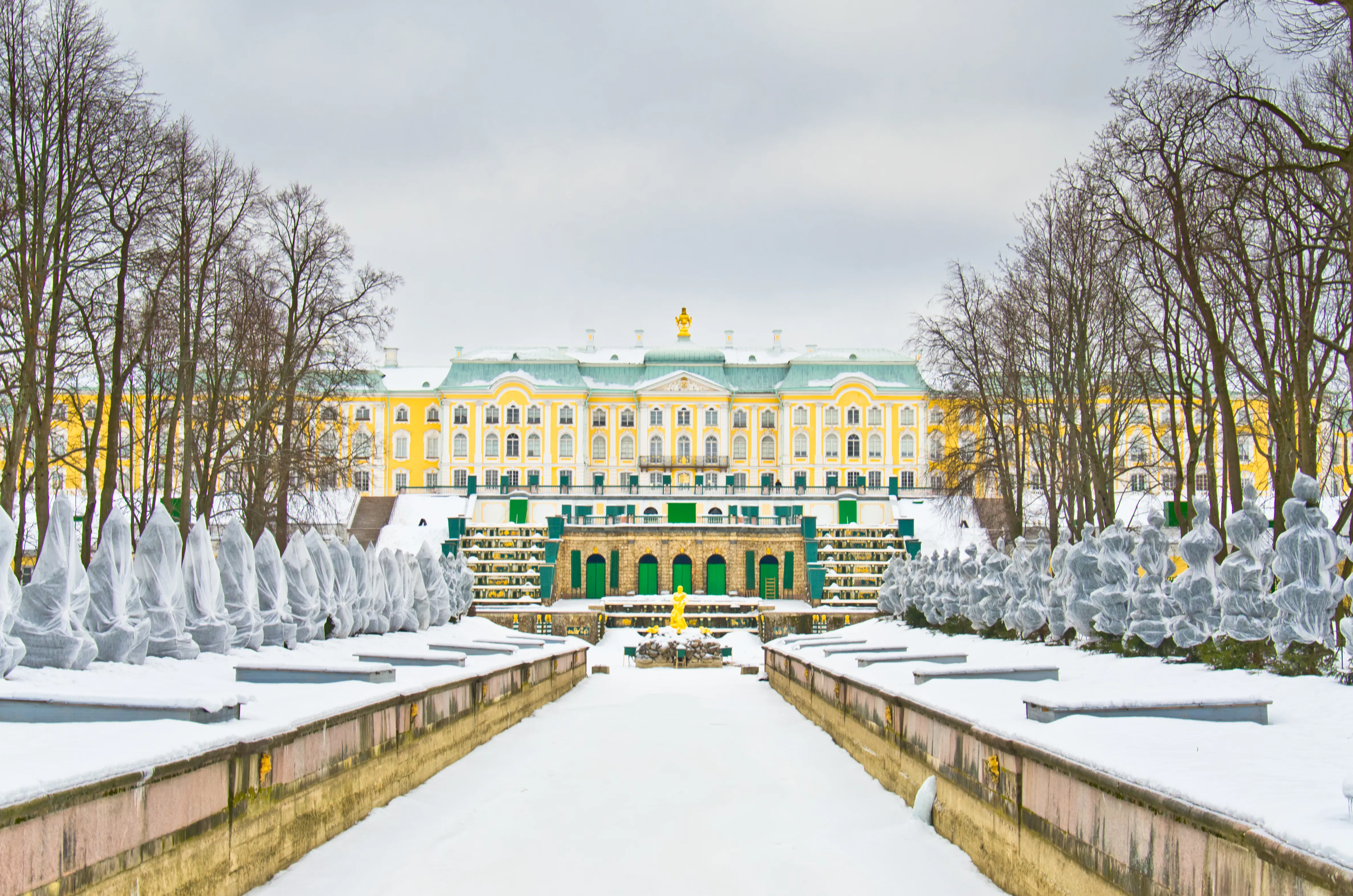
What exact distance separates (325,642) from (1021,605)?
10545mm

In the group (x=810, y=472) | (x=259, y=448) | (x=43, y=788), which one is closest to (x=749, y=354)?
(x=810, y=472)

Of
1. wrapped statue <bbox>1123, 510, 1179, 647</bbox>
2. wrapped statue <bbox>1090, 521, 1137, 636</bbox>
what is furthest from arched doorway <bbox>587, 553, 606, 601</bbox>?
wrapped statue <bbox>1123, 510, 1179, 647</bbox>

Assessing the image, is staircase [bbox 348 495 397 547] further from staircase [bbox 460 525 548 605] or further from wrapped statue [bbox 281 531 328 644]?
wrapped statue [bbox 281 531 328 644]

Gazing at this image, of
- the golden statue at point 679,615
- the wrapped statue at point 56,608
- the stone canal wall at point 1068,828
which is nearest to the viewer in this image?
the stone canal wall at point 1068,828

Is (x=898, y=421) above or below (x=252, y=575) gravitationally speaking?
above

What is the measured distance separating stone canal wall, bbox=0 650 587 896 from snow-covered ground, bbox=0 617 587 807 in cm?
9

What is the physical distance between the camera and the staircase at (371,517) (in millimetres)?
58188

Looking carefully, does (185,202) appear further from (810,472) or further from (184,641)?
(810,472)

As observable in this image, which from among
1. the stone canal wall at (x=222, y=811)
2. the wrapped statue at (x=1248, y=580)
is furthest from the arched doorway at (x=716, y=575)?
the wrapped statue at (x=1248, y=580)

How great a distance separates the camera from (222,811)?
298 inches

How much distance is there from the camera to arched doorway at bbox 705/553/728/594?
55406mm

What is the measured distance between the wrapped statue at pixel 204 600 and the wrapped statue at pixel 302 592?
8.99 feet

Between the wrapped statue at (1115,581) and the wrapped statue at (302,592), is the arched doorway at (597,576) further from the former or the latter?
the wrapped statue at (1115,581)

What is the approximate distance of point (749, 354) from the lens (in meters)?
85.8
